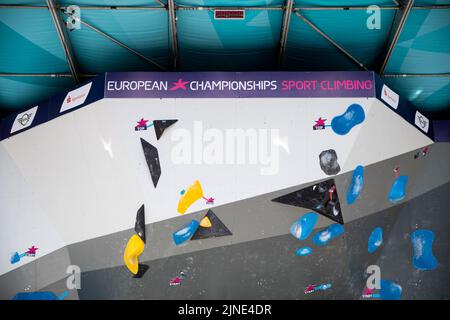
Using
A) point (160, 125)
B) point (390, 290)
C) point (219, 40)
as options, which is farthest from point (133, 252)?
point (390, 290)

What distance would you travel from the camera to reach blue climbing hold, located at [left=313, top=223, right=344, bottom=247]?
10953 mm

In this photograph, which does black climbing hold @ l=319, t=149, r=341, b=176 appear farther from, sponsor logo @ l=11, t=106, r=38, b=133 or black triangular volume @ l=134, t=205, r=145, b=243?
sponsor logo @ l=11, t=106, r=38, b=133

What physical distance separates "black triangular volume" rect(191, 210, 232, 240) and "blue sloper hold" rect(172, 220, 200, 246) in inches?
3.3

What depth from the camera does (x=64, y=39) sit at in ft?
36.9

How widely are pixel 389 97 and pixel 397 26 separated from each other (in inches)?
59.6

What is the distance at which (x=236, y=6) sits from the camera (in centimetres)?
1071

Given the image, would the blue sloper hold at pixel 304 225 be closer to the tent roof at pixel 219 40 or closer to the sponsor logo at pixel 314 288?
the sponsor logo at pixel 314 288

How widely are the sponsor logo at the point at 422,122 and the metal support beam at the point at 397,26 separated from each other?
4.75ft

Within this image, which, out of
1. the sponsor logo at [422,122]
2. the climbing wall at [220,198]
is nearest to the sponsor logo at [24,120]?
A: the climbing wall at [220,198]

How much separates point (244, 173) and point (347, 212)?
2337mm

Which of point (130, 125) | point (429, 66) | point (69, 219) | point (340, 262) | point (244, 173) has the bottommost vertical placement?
point (340, 262)

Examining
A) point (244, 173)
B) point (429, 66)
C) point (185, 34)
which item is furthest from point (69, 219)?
point (429, 66)

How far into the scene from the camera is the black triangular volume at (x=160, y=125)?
10969 mm

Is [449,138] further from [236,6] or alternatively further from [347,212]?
[236,6]
